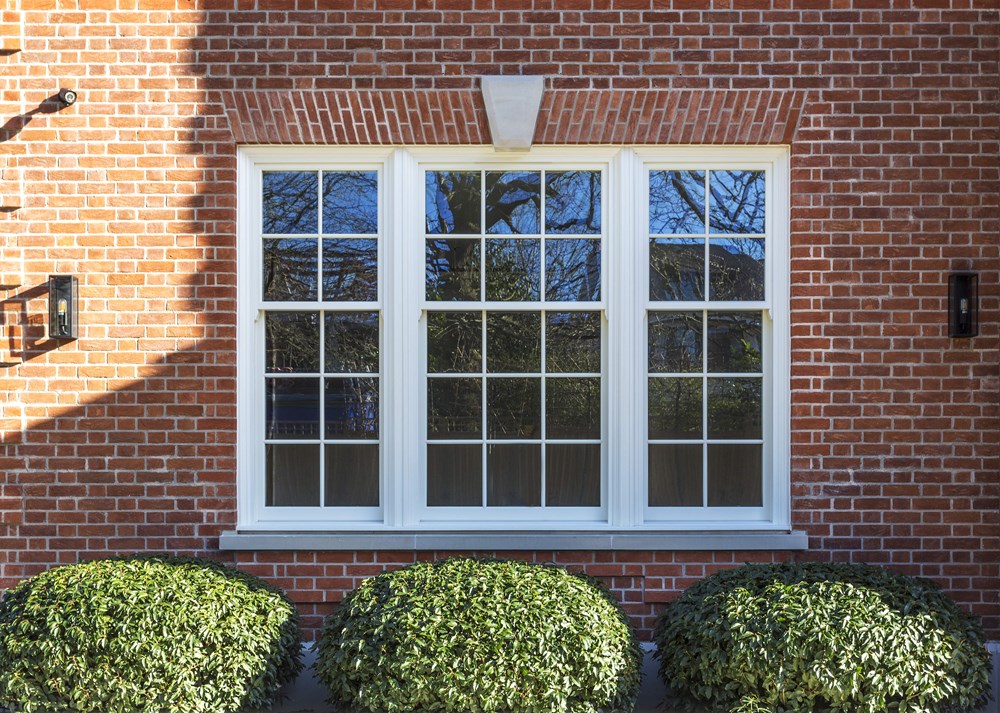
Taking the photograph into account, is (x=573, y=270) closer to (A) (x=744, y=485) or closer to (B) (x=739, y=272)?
(B) (x=739, y=272)

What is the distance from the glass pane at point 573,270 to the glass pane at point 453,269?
44cm

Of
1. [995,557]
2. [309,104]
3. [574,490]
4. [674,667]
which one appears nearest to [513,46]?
[309,104]

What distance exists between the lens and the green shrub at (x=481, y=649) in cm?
406

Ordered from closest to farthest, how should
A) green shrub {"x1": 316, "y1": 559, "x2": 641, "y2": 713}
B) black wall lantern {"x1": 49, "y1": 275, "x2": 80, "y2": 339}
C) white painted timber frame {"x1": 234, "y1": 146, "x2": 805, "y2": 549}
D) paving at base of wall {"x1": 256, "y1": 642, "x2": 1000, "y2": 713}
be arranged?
green shrub {"x1": 316, "y1": 559, "x2": 641, "y2": 713} < paving at base of wall {"x1": 256, "y1": 642, "x2": 1000, "y2": 713} < black wall lantern {"x1": 49, "y1": 275, "x2": 80, "y2": 339} < white painted timber frame {"x1": 234, "y1": 146, "x2": 805, "y2": 549}

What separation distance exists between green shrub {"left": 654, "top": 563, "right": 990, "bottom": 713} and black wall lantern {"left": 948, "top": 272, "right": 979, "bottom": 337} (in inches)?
61.9

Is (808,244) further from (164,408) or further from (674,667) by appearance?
(164,408)

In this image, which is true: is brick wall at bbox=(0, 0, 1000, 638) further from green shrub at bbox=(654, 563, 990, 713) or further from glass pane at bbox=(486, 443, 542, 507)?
green shrub at bbox=(654, 563, 990, 713)

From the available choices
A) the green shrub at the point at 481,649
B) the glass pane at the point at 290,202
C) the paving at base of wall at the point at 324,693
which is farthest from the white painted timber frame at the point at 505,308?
the green shrub at the point at 481,649

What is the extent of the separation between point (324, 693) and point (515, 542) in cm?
135

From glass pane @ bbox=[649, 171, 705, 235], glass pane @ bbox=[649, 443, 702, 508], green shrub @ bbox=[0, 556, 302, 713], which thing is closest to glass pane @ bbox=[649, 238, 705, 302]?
glass pane @ bbox=[649, 171, 705, 235]

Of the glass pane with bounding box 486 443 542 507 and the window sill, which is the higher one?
the glass pane with bounding box 486 443 542 507

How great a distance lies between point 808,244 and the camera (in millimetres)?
5168

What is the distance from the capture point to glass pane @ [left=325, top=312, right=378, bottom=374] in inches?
209

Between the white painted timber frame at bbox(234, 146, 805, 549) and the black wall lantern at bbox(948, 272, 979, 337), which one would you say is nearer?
the black wall lantern at bbox(948, 272, 979, 337)
